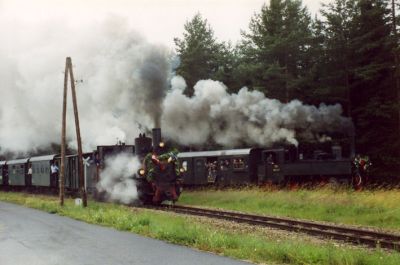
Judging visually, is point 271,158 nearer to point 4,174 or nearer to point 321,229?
point 321,229

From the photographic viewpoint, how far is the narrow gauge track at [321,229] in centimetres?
1199

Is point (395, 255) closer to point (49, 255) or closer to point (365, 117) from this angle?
point (49, 255)

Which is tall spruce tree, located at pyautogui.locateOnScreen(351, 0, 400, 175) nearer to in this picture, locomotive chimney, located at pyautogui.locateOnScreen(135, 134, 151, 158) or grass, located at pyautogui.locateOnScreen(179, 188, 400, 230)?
grass, located at pyautogui.locateOnScreen(179, 188, 400, 230)

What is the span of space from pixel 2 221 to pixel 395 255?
13421 millimetres

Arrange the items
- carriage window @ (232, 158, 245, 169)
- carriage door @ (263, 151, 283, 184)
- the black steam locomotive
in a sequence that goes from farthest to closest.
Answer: carriage window @ (232, 158, 245, 169) < carriage door @ (263, 151, 283, 184) < the black steam locomotive

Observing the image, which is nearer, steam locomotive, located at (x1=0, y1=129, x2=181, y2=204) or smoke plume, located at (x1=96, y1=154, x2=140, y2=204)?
steam locomotive, located at (x1=0, y1=129, x2=181, y2=204)

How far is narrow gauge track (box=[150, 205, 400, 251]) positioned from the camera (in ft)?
39.3

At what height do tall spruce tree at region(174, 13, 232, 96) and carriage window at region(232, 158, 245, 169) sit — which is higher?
tall spruce tree at region(174, 13, 232, 96)

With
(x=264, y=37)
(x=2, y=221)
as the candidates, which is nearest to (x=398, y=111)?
(x=264, y=37)

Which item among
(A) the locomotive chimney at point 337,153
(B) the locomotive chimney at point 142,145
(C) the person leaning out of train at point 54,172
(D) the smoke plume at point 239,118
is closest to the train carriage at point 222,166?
(D) the smoke plume at point 239,118

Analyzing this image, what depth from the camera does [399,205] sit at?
55.7 ft

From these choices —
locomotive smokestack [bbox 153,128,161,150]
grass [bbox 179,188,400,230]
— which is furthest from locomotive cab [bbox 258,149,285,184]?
locomotive smokestack [bbox 153,128,161,150]

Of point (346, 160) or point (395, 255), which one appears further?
point (346, 160)

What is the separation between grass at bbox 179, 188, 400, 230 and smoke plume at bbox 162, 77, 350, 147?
8.96m
